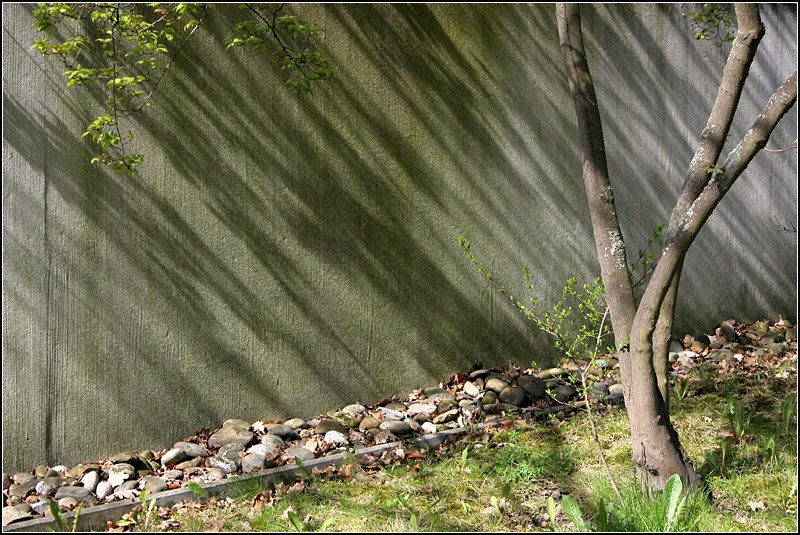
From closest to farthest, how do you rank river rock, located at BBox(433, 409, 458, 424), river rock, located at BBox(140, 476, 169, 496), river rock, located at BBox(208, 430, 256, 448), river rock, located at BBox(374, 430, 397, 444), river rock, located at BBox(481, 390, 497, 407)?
river rock, located at BBox(140, 476, 169, 496), river rock, located at BBox(208, 430, 256, 448), river rock, located at BBox(374, 430, 397, 444), river rock, located at BBox(433, 409, 458, 424), river rock, located at BBox(481, 390, 497, 407)

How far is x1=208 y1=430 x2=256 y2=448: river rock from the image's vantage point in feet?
13.1

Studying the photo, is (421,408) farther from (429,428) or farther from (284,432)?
(284,432)

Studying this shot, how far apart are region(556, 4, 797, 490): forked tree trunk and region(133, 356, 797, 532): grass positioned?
19 cm

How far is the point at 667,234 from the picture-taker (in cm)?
339

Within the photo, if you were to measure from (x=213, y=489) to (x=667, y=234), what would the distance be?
226cm

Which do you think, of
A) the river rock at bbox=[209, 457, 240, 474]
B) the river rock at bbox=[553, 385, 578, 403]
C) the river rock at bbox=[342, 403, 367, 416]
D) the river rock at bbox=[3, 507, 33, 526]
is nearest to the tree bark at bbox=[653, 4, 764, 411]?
the river rock at bbox=[553, 385, 578, 403]

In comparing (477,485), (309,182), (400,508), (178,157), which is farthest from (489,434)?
(178,157)

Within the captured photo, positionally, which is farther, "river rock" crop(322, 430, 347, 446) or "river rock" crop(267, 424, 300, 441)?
"river rock" crop(267, 424, 300, 441)

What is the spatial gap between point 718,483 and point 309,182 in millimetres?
2546

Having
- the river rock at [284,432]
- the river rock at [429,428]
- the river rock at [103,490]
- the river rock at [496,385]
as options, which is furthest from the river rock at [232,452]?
the river rock at [496,385]

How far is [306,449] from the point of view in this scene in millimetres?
3947

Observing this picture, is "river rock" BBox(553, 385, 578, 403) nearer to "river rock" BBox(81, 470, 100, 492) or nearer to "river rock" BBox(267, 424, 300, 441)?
"river rock" BBox(267, 424, 300, 441)

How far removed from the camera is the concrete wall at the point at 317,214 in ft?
12.6

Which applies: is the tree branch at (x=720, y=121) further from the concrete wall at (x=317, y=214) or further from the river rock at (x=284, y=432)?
the river rock at (x=284, y=432)
